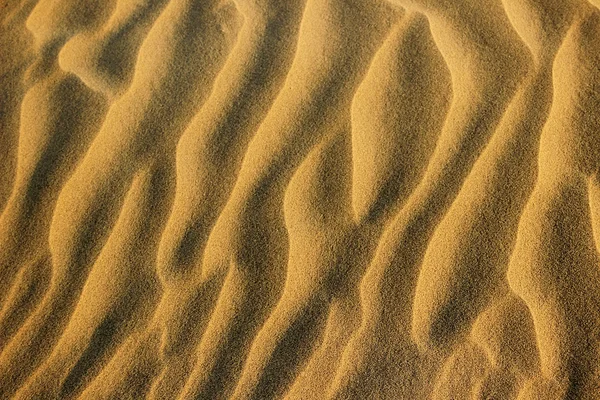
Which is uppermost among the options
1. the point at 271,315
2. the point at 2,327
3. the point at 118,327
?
the point at 271,315

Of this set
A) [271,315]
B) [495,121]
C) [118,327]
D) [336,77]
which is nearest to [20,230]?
[118,327]

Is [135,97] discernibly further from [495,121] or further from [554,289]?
[554,289]

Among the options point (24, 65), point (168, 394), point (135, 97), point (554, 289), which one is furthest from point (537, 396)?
point (24, 65)

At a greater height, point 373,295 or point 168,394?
point 373,295

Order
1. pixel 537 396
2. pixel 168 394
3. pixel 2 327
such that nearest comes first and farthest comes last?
pixel 537 396, pixel 168 394, pixel 2 327

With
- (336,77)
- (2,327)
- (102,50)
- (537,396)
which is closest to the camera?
(537,396)

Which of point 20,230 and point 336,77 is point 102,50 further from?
point 336,77

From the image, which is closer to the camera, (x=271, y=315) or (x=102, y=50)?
(x=271, y=315)
